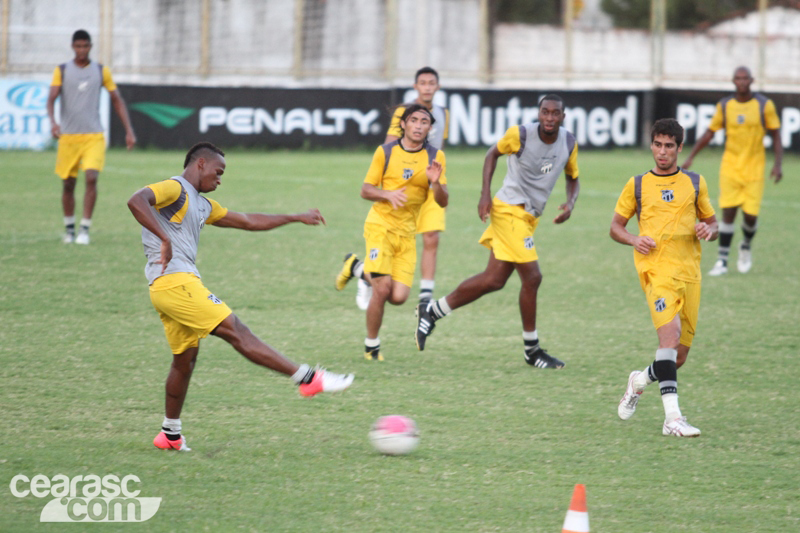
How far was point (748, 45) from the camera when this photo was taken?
3155cm

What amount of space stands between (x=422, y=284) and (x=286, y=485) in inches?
193

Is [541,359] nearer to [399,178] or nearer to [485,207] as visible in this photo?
[485,207]

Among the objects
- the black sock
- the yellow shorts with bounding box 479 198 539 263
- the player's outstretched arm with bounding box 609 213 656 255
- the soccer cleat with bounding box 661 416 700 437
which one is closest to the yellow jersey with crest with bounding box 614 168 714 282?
the player's outstretched arm with bounding box 609 213 656 255

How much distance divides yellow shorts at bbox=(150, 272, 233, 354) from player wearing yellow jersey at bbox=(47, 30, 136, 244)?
7.61m

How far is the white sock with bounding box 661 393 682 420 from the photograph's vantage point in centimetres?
637

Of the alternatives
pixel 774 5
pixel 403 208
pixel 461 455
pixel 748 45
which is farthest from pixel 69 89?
pixel 774 5

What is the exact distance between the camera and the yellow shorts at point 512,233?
8156mm

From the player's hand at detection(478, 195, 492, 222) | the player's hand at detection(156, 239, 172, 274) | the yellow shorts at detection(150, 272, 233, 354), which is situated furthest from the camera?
the player's hand at detection(478, 195, 492, 222)

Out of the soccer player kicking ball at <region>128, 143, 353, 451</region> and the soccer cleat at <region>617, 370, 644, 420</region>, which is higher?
the soccer player kicking ball at <region>128, 143, 353, 451</region>

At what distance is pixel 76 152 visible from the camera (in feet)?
42.5

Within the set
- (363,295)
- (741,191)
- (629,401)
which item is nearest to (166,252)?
(629,401)

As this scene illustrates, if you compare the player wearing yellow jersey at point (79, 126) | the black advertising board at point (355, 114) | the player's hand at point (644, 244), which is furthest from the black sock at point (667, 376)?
the black advertising board at point (355, 114)

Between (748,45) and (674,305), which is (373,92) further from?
(674,305)

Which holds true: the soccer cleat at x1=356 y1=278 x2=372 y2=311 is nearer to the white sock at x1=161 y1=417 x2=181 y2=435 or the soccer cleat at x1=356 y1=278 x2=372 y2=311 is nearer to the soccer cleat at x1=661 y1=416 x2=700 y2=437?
the soccer cleat at x1=661 y1=416 x2=700 y2=437
